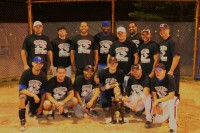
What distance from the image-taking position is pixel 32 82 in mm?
6398

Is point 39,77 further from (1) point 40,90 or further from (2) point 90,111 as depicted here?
(2) point 90,111

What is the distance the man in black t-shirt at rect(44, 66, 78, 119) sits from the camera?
21.0 ft

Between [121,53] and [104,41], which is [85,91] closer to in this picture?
[121,53]

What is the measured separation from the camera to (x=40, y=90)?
6.56 m

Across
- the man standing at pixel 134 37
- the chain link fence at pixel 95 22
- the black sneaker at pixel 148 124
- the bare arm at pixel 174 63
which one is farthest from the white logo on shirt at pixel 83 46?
the chain link fence at pixel 95 22

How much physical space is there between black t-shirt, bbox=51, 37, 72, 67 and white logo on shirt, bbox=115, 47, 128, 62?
1.21 metres

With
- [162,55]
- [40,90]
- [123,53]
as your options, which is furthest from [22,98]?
[162,55]

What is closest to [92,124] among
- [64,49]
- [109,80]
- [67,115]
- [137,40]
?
[67,115]

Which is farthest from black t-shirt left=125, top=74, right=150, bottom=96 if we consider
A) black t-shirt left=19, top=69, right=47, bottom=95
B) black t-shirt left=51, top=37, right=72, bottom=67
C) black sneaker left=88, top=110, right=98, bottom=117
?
black t-shirt left=19, top=69, right=47, bottom=95

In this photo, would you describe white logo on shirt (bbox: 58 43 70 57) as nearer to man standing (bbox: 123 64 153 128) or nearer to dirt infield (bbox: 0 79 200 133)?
dirt infield (bbox: 0 79 200 133)

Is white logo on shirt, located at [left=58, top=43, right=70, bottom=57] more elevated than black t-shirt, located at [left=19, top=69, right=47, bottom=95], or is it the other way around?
white logo on shirt, located at [left=58, top=43, right=70, bottom=57]

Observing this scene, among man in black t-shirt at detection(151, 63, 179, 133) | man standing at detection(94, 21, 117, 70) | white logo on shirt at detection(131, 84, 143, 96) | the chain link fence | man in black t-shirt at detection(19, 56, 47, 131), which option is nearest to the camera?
man in black t-shirt at detection(151, 63, 179, 133)

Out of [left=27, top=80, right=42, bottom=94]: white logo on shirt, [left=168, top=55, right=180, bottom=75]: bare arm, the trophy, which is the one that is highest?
[left=168, top=55, right=180, bottom=75]: bare arm

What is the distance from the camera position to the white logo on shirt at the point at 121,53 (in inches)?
281
